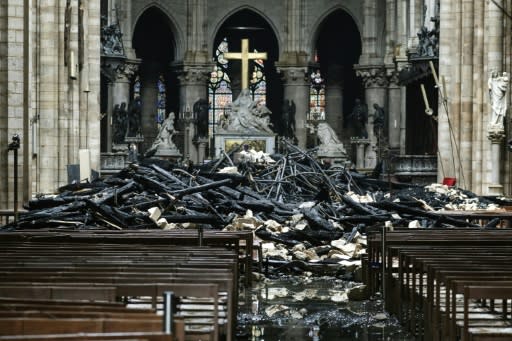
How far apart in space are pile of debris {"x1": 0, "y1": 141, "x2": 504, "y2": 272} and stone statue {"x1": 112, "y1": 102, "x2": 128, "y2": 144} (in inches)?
809

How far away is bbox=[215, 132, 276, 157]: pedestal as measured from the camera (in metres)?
51.2

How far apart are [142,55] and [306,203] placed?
3590cm

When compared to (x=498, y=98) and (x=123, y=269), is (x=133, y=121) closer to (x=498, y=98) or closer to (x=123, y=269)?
(x=498, y=98)

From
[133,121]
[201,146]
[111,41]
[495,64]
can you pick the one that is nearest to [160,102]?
[201,146]

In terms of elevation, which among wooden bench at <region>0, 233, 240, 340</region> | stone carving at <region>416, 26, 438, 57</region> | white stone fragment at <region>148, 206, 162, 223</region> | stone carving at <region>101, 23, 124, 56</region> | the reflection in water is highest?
stone carving at <region>101, 23, 124, 56</region>

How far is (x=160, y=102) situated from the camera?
60312mm

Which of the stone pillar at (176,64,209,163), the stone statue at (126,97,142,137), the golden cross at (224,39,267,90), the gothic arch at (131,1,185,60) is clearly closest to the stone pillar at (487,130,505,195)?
the golden cross at (224,39,267,90)

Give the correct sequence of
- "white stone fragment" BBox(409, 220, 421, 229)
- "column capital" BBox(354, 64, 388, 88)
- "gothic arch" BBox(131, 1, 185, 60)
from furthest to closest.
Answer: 1. "gothic arch" BBox(131, 1, 185, 60)
2. "column capital" BBox(354, 64, 388, 88)
3. "white stone fragment" BBox(409, 220, 421, 229)

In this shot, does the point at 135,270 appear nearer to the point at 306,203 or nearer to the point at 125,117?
the point at 306,203

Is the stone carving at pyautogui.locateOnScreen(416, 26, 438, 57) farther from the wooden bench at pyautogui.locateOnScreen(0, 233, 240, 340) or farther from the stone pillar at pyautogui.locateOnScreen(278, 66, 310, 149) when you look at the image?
the wooden bench at pyautogui.locateOnScreen(0, 233, 240, 340)

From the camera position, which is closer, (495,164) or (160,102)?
(495,164)

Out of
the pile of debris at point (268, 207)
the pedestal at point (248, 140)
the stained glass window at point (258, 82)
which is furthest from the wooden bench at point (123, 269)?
the stained glass window at point (258, 82)

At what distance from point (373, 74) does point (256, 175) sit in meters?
25.7

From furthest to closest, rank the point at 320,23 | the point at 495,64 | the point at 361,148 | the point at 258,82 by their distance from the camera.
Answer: the point at 258,82 < the point at 320,23 < the point at 361,148 < the point at 495,64
